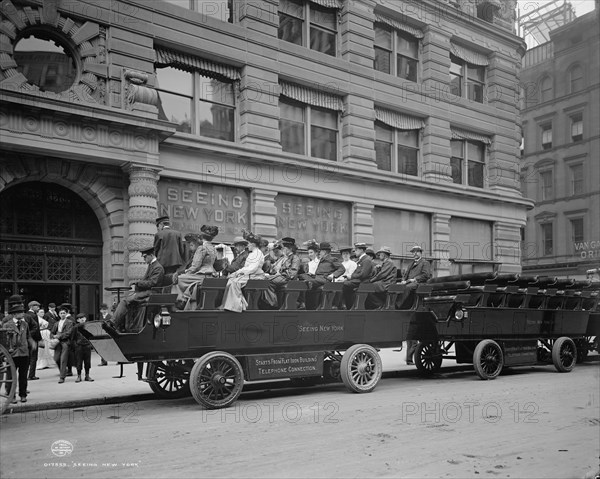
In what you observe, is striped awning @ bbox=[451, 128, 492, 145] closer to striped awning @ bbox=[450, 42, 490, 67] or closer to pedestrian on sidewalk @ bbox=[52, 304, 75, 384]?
striped awning @ bbox=[450, 42, 490, 67]

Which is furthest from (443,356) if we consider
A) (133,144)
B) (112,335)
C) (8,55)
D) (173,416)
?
(8,55)

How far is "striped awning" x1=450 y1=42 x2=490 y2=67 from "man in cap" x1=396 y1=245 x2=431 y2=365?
15678mm

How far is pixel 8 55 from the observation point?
14461 mm

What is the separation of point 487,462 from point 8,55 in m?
13.9

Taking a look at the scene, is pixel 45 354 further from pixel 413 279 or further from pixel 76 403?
pixel 413 279

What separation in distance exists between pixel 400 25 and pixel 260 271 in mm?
16669

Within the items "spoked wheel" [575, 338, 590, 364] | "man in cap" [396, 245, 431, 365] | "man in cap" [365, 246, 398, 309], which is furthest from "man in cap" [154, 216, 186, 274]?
"spoked wheel" [575, 338, 590, 364]

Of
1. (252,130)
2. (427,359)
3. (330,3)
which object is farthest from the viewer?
(330,3)

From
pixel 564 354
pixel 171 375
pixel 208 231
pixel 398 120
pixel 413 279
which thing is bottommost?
pixel 564 354

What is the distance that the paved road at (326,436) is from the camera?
5.94 meters

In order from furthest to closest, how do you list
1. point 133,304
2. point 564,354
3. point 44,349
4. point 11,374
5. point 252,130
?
1. point 252,130
2. point 44,349
3. point 564,354
4. point 133,304
5. point 11,374

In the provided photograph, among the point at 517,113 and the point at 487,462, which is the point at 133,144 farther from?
the point at 517,113

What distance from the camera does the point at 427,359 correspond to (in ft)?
43.5

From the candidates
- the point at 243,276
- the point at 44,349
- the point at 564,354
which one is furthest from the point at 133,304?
the point at 564,354
